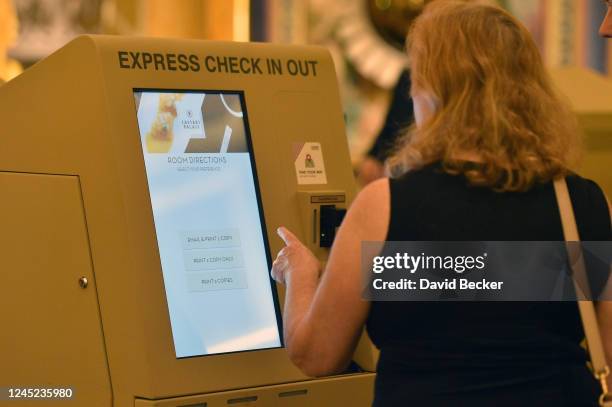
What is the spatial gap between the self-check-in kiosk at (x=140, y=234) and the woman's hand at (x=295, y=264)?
0.35m

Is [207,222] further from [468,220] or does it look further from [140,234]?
[468,220]

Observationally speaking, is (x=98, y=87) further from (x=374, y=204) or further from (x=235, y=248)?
(x=374, y=204)

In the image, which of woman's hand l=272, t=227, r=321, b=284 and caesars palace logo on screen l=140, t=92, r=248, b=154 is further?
caesars palace logo on screen l=140, t=92, r=248, b=154

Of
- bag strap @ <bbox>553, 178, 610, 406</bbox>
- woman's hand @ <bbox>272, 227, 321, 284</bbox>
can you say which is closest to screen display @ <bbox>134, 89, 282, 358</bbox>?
woman's hand @ <bbox>272, 227, 321, 284</bbox>

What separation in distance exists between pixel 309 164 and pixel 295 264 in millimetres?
681

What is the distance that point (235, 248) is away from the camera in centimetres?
249

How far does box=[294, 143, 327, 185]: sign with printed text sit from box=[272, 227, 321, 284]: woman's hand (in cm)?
54

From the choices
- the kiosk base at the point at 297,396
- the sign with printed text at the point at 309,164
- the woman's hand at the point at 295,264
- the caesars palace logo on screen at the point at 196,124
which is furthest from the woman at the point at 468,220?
the sign with printed text at the point at 309,164

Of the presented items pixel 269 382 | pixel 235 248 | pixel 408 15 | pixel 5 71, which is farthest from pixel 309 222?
pixel 408 15

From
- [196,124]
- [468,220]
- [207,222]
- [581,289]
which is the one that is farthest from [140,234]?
[581,289]

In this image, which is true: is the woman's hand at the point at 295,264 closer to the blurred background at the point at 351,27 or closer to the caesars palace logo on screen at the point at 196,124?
the caesars palace logo on screen at the point at 196,124

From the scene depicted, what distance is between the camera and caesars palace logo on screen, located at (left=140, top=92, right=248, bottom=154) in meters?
2.44

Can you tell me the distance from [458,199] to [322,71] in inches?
42.6

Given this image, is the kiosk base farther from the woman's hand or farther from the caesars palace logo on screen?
the caesars palace logo on screen
